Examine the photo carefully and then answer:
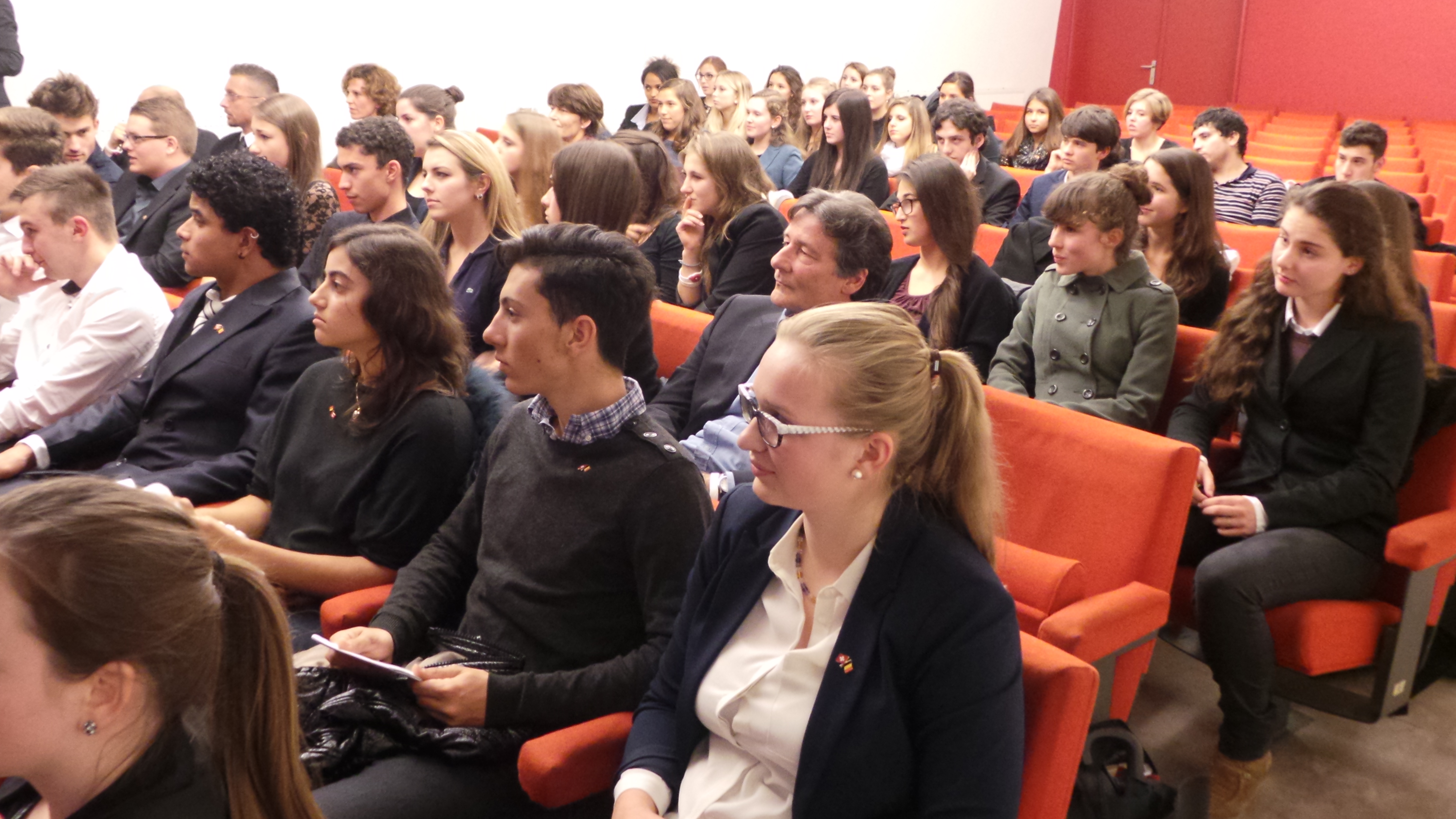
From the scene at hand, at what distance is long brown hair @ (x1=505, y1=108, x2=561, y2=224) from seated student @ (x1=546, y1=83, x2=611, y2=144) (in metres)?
1.76

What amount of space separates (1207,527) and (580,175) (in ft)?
7.17

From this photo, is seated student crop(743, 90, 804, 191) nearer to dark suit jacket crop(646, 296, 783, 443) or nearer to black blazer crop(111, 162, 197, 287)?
black blazer crop(111, 162, 197, 287)

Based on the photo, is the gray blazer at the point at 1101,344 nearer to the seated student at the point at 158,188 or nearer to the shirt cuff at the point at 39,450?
the shirt cuff at the point at 39,450

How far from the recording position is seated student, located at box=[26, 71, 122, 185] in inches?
207

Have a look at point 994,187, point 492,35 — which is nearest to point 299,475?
point 994,187

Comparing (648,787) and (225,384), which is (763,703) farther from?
(225,384)

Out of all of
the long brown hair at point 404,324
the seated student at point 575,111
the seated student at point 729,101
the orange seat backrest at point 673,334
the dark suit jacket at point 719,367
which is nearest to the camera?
the long brown hair at point 404,324

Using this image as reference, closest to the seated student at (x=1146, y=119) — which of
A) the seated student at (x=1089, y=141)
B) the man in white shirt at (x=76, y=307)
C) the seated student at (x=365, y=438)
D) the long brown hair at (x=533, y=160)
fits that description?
the seated student at (x=1089, y=141)

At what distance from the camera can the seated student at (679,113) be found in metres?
7.23

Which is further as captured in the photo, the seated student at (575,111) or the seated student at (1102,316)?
the seated student at (575,111)

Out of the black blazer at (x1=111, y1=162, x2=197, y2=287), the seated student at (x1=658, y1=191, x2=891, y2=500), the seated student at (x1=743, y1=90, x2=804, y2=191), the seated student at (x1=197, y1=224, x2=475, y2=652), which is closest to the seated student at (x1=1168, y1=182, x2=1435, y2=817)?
the seated student at (x1=658, y1=191, x2=891, y2=500)

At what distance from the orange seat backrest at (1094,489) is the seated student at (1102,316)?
0.58 meters

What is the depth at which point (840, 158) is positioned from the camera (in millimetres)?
6109

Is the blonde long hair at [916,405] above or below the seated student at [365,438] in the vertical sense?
above
